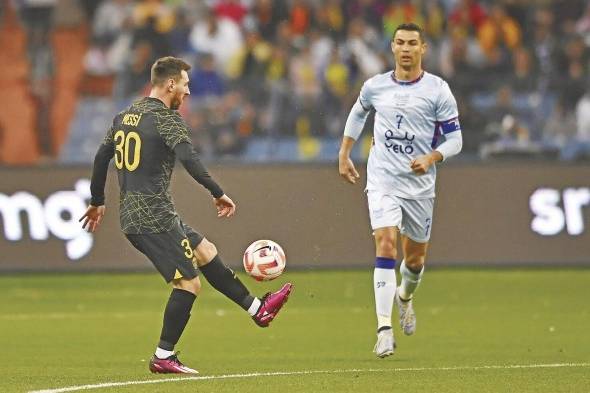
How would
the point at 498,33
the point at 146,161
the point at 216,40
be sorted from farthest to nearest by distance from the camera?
1. the point at 498,33
2. the point at 216,40
3. the point at 146,161

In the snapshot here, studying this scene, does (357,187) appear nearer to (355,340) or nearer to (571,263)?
(571,263)

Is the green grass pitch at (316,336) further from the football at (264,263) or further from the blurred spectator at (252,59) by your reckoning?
the blurred spectator at (252,59)

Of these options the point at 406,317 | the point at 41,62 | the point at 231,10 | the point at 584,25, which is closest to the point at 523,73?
the point at 584,25

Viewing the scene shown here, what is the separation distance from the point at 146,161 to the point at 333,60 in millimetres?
12876

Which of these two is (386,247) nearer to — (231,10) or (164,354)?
Result: (164,354)

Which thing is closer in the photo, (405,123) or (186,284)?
(186,284)

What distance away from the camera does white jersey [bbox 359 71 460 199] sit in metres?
11.4

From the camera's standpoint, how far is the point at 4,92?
878 inches

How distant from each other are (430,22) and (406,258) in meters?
12.4

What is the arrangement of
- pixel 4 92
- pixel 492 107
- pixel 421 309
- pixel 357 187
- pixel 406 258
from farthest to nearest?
pixel 4 92, pixel 492 107, pixel 357 187, pixel 421 309, pixel 406 258

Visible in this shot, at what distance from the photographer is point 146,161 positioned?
9750 mm

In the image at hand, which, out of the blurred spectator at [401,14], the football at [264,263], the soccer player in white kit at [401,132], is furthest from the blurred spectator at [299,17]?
the football at [264,263]

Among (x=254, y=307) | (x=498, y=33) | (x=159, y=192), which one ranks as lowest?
(x=498, y=33)

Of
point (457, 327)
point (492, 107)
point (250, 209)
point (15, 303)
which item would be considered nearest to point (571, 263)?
point (492, 107)
